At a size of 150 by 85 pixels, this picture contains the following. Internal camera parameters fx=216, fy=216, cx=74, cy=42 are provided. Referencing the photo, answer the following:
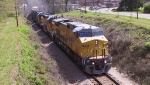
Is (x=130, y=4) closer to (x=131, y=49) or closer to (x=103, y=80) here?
(x=131, y=49)

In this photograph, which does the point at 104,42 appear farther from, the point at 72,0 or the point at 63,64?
the point at 72,0

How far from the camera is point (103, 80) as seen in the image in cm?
1745

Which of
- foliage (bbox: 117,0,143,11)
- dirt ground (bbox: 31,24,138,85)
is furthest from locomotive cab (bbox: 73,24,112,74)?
foliage (bbox: 117,0,143,11)

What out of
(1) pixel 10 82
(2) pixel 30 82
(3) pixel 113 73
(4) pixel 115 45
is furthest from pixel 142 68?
(1) pixel 10 82

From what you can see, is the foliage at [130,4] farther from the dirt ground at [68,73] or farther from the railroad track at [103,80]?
the railroad track at [103,80]

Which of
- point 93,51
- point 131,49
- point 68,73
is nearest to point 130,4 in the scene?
point 131,49

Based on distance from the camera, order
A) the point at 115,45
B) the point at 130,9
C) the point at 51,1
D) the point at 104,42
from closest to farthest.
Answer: the point at 104,42 → the point at 115,45 → the point at 130,9 → the point at 51,1

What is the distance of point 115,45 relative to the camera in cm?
2425

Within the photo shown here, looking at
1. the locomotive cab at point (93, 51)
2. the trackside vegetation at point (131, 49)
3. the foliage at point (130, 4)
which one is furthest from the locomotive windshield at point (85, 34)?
the foliage at point (130, 4)

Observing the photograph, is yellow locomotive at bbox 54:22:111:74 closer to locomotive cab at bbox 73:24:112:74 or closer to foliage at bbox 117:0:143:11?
locomotive cab at bbox 73:24:112:74

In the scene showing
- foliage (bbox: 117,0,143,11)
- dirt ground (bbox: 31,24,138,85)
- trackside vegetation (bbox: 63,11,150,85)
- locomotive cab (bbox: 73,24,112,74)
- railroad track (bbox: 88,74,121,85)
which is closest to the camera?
railroad track (bbox: 88,74,121,85)

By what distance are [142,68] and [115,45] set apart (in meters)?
6.80

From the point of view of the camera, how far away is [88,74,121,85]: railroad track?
16769 millimetres

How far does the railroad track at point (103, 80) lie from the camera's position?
16.8 m
